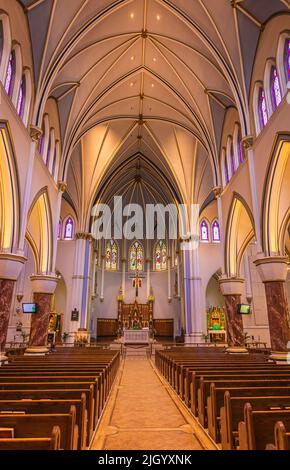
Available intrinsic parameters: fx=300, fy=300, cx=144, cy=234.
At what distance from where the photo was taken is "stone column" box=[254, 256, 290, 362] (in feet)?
35.5

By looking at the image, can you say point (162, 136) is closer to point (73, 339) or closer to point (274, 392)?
point (73, 339)

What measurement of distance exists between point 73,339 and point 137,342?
489cm

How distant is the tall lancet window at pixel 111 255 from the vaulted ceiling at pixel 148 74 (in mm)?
12934

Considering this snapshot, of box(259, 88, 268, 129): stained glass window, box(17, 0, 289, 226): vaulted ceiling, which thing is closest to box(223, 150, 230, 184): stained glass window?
box(17, 0, 289, 226): vaulted ceiling

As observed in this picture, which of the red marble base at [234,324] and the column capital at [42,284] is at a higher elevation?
the column capital at [42,284]

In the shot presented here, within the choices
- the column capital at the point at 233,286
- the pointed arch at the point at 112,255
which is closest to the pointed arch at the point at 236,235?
the column capital at the point at 233,286

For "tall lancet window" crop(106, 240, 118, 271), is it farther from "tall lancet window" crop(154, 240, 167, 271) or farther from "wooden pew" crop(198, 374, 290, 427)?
"wooden pew" crop(198, 374, 290, 427)

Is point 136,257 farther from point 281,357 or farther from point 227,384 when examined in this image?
point 227,384

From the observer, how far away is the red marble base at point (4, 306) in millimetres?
10297

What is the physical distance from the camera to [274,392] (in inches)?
182

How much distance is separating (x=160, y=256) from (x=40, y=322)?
24618 mm

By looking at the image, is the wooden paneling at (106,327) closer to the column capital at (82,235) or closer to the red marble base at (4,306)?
the column capital at (82,235)
